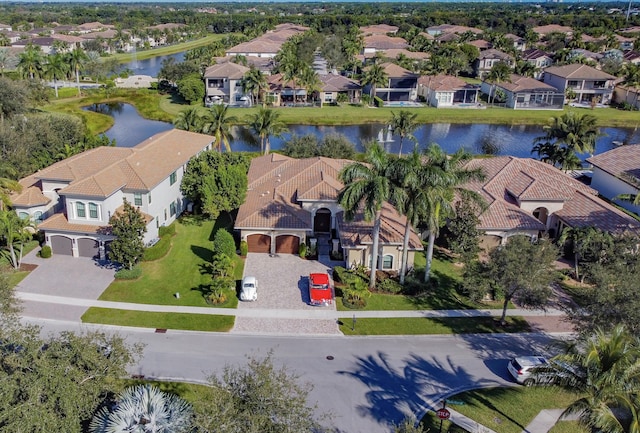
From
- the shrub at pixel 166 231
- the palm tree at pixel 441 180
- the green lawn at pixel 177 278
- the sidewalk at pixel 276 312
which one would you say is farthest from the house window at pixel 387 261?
the shrub at pixel 166 231

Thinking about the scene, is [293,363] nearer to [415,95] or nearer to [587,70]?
[415,95]

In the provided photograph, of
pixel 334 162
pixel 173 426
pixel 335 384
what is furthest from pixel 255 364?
pixel 334 162

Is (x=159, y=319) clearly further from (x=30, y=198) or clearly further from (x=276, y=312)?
(x=30, y=198)

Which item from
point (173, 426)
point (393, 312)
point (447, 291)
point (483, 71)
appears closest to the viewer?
point (173, 426)

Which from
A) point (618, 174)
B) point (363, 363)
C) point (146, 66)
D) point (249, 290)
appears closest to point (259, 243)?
point (249, 290)

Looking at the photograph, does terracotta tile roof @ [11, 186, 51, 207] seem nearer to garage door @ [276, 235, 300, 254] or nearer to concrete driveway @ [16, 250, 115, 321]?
concrete driveway @ [16, 250, 115, 321]

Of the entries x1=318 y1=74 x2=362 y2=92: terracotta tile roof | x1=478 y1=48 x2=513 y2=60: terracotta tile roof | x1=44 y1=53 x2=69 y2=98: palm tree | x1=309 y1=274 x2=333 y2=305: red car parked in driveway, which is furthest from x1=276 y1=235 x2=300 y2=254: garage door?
x1=478 y1=48 x2=513 y2=60: terracotta tile roof
